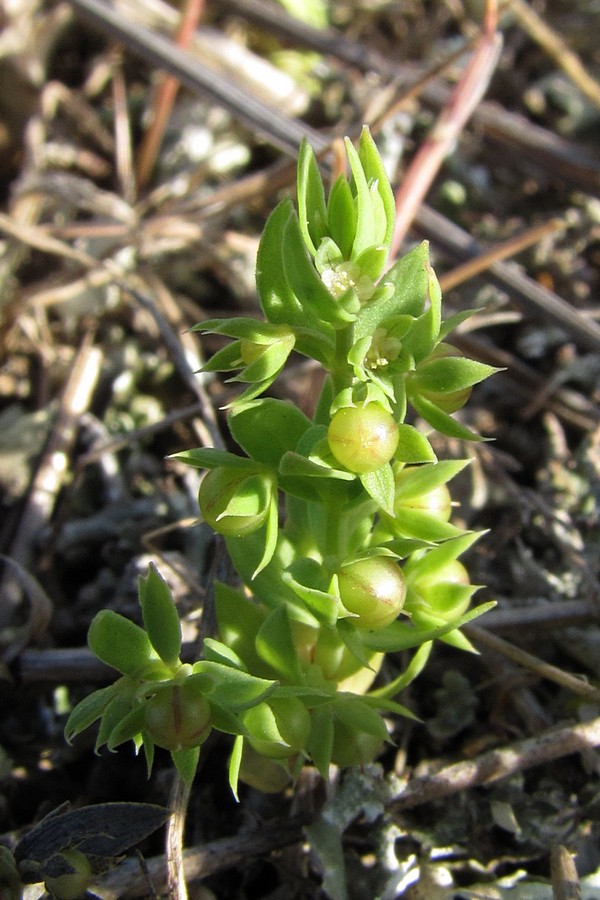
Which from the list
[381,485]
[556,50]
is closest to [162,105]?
[556,50]

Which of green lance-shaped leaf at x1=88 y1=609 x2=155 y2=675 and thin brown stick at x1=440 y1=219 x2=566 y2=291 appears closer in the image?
green lance-shaped leaf at x1=88 y1=609 x2=155 y2=675

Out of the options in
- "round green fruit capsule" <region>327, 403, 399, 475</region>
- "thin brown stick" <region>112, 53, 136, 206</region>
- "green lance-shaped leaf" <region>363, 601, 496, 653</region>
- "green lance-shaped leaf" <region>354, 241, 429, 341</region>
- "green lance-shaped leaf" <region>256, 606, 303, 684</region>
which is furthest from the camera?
"thin brown stick" <region>112, 53, 136, 206</region>

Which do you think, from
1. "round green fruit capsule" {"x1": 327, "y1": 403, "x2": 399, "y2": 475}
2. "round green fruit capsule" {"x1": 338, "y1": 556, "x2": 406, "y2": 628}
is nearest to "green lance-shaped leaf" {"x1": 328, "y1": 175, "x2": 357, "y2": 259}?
"round green fruit capsule" {"x1": 327, "y1": 403, "x2": 399, "y2": 475}

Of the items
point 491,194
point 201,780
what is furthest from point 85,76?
point 201,780

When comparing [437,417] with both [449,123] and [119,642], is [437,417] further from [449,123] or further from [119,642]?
[449,123]

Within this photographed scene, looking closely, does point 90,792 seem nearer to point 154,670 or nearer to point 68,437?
point 154,670

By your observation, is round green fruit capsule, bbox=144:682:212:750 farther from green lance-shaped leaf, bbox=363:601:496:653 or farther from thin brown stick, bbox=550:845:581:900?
thin brown stick, bbox=550:845:581:900

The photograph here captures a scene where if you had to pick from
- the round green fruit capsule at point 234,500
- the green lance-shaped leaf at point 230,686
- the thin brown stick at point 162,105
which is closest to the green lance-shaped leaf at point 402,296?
the round green fruit capsule at point 234,500
